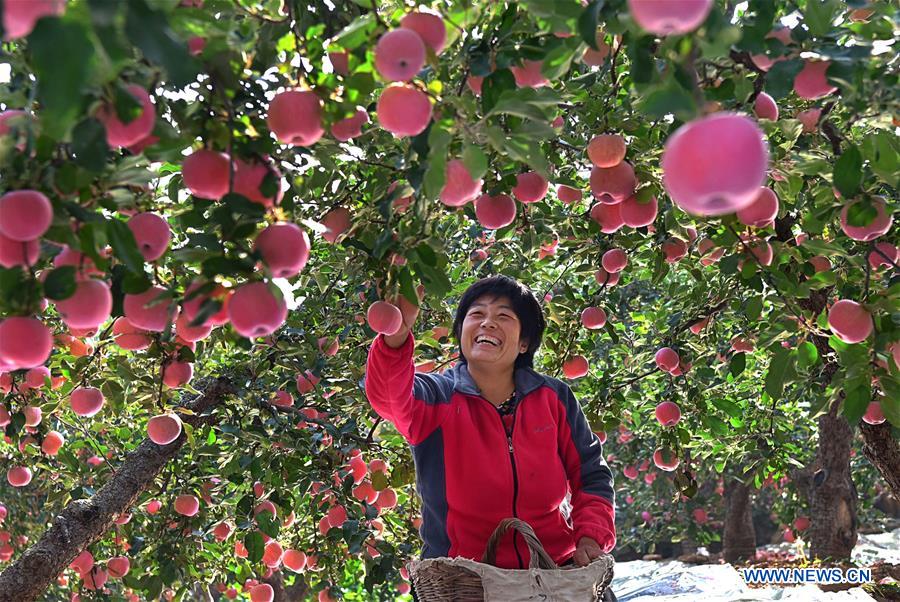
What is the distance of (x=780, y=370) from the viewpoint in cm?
206

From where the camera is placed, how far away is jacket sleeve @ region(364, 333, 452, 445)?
203cm

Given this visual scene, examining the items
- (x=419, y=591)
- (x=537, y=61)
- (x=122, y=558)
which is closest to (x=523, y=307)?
(x=419, y=591)

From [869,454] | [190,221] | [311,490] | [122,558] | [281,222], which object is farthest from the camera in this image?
[122,558]

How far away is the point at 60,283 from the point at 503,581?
1.14 m

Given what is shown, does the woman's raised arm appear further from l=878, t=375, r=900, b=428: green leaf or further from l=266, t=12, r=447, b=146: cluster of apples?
l=878, t=375, r=900, b=428: green leaf

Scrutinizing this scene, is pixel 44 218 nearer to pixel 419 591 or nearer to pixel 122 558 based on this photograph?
pixel 419 591

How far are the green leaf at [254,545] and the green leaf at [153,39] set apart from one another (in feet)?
7.99

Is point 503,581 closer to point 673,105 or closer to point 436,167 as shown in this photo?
point 436,167

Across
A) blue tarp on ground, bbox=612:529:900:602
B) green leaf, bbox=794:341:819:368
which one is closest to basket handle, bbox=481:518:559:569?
green leaf, bbox=794:341:819:368

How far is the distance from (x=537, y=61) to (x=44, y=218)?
823 mm

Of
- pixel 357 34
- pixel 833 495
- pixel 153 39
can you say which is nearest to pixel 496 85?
pixel 357 34

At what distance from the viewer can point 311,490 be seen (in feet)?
11.1

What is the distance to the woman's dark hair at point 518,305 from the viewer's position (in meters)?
2.58

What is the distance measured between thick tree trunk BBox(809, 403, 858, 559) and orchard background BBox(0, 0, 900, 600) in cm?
200
